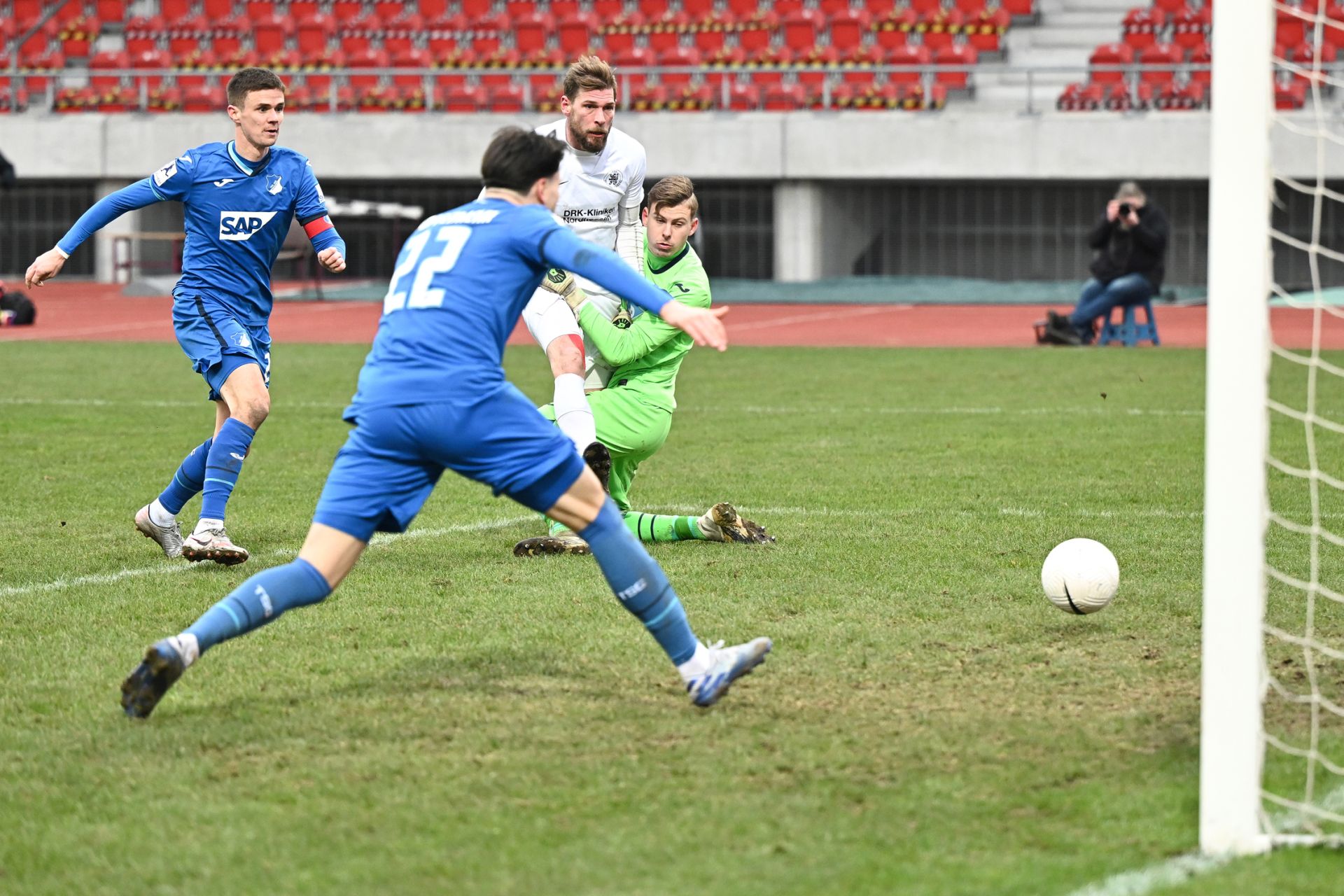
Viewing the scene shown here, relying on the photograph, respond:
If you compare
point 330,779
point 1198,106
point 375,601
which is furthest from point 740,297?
point 330,779

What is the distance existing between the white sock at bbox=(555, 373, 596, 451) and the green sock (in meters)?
0.45

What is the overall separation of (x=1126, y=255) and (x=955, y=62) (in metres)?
12.0

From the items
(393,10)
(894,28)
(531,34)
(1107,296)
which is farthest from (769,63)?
(1107,296)

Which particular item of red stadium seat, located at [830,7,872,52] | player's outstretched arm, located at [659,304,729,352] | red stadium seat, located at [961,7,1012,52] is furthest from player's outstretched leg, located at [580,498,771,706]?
red stadium seat, located at [961,7,1012,52]

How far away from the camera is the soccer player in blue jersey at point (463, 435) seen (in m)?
4.49

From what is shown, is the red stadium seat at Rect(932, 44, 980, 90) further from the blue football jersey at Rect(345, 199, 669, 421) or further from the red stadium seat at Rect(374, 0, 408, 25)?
the blue football jersey at Rect(345, 199, 669, 421)

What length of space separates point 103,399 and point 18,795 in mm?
10099

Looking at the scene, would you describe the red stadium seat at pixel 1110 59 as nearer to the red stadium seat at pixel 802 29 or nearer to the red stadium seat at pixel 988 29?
the red stadium seat at pixel 988 29

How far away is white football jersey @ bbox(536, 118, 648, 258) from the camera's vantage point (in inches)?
301

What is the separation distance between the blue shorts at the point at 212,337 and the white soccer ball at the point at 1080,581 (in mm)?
3546

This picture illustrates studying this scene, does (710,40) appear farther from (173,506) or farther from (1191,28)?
(173,506)

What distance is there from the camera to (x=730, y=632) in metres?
5.62

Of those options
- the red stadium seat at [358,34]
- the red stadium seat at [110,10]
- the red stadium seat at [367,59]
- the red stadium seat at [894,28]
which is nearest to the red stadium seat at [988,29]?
the red stadium seat at [894,28]

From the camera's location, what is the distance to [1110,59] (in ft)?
89.2
